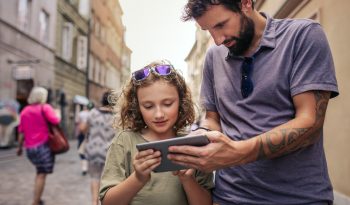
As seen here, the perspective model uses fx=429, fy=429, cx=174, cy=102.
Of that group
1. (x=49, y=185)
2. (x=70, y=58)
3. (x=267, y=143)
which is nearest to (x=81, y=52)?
(x=70, y=58)

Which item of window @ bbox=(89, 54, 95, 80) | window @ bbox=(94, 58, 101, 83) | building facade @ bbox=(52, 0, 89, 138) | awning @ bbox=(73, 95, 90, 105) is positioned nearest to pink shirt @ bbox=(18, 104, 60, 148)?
building facade @ bbox=(52, 0, 89, 138)

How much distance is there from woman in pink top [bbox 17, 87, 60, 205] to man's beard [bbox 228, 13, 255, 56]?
Answer: 14.7 feet

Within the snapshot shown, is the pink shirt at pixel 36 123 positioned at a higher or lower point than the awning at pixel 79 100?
lower

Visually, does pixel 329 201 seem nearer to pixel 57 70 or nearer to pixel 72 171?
pixel 72 171

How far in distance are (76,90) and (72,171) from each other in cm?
1738

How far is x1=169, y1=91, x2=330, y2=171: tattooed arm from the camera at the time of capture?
5.05ft

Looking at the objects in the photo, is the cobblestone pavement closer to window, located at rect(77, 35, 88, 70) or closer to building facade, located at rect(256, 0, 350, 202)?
building facade, located at rect(256, 0, 350, 202)

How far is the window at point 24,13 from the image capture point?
1716cm

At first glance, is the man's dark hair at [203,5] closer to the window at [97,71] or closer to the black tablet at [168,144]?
the black tablet at [168,144]

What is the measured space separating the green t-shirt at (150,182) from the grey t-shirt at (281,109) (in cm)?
20

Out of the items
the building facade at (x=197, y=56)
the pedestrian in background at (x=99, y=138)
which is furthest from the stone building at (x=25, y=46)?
the building facade at (x=197, y=56)

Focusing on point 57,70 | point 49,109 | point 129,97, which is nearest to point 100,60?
point 57,70

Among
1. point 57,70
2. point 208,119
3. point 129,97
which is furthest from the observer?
point 57,70

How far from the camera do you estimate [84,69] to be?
93.2ft
